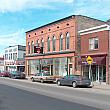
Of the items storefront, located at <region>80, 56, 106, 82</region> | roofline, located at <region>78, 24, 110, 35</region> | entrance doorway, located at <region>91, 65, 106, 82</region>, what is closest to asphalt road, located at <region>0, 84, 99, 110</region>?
storefront, located at <region>80, 56, 106, 82</region>

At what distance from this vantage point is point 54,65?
146 ft

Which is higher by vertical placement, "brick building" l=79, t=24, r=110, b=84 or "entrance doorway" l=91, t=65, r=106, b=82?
"brick building" l=79, t=24, r=110, b=84

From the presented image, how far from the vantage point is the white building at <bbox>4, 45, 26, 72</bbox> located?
66.1 meters

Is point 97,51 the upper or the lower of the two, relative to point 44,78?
upper

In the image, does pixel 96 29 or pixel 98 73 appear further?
pixel 98 73

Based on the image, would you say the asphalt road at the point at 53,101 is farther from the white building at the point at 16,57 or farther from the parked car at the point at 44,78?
the white building at the point at 16,57

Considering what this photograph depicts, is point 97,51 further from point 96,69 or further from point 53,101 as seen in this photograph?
point 53,101

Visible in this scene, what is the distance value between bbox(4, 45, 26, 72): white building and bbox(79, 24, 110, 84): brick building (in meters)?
30.5

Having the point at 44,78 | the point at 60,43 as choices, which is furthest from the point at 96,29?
the point at 60,43

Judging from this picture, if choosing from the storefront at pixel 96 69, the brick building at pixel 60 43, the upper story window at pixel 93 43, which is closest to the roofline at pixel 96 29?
the upper story window at pixel 93 43

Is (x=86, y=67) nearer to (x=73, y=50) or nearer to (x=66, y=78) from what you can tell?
(x=73, y=50)

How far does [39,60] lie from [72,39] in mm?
12304

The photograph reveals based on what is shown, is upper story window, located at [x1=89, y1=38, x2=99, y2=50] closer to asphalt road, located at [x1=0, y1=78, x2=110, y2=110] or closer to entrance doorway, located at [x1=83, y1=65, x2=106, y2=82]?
entrance doorway, located at [x1=83, y1=65, x2=106, y2=82]

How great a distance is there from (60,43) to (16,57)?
89.0 feet
